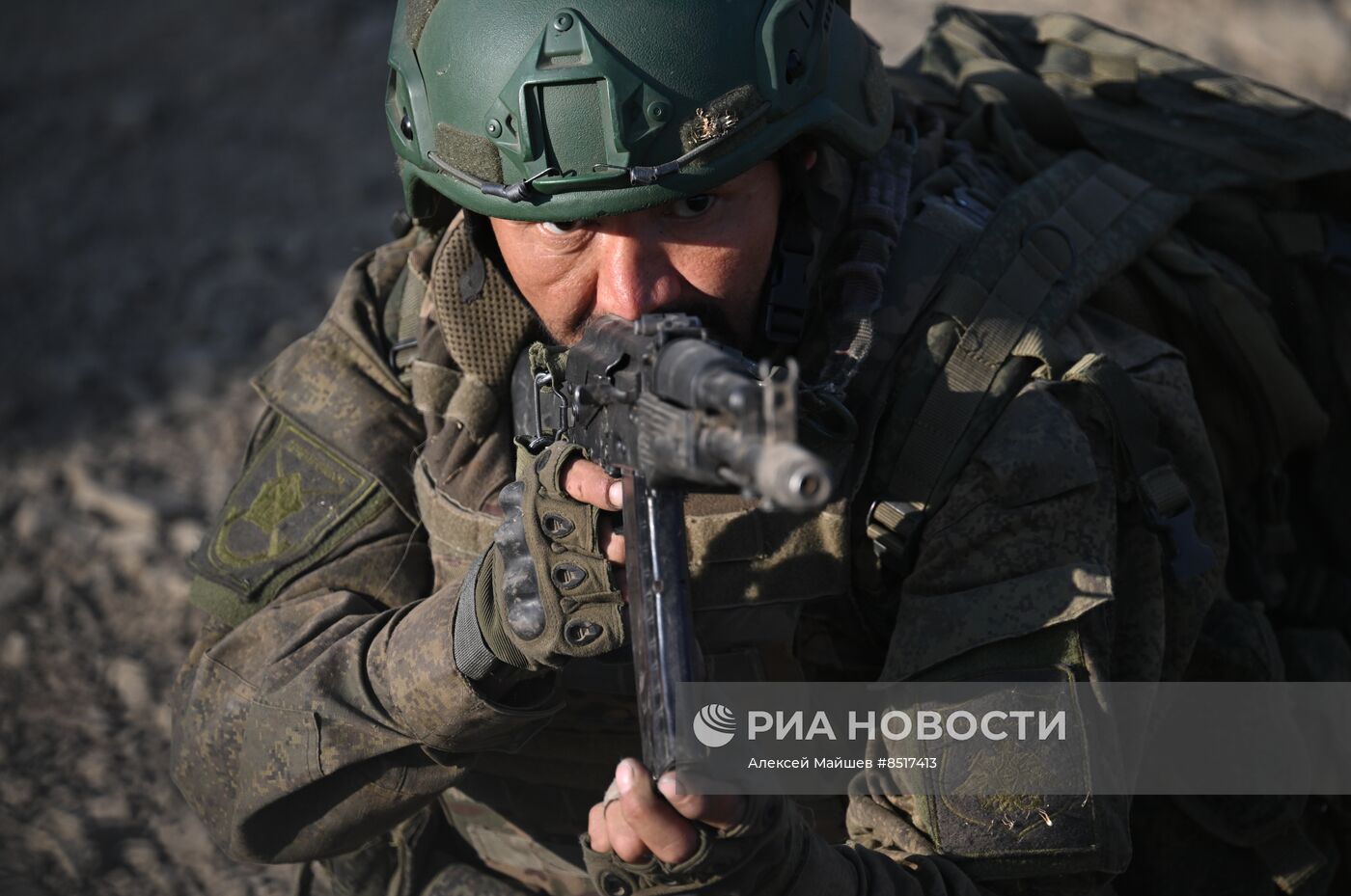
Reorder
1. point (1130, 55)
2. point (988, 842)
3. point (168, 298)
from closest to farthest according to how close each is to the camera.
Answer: point (988, 842), point (1130, 55), point (168, 298)

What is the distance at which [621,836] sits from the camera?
2.56 meters

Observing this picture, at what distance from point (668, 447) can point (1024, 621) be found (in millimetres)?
998

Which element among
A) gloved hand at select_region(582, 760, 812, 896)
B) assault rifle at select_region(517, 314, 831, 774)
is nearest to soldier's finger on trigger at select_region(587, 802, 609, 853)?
gloved hand at select_region(582, 760, 812, 896)

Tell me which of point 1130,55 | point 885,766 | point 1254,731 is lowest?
point 1254,731

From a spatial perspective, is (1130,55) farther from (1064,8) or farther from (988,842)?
(1064,8)

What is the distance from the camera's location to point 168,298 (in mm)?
7305

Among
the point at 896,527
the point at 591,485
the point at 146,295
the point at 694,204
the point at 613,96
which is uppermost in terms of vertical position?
the point at 613,96

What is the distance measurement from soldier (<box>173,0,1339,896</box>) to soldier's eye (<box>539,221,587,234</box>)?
0.11 feet

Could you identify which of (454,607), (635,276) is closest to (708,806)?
(454,607)

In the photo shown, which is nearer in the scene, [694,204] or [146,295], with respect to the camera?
[694,204]

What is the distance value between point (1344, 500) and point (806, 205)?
183 centimetres

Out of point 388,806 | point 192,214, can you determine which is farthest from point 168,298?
point 388,806

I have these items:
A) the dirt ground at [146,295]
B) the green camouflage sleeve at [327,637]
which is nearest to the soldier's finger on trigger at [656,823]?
the green camouflage sleeve at [327,637]

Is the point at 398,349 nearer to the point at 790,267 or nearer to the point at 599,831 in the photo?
the point at 790,267
